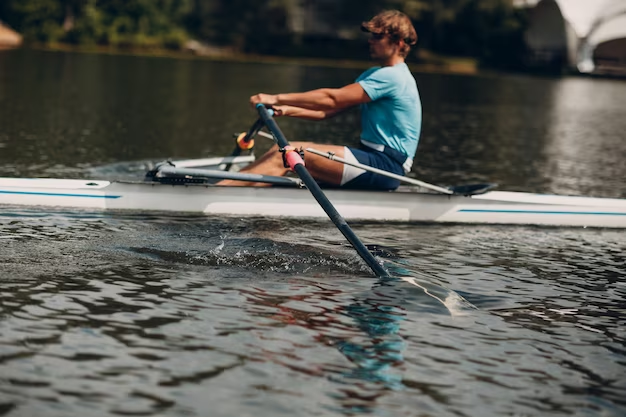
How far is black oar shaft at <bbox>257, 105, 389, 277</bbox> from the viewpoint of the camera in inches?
396

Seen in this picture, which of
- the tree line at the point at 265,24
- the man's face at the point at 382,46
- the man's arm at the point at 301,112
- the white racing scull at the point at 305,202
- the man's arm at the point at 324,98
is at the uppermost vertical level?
the tree line at the point at 265,24

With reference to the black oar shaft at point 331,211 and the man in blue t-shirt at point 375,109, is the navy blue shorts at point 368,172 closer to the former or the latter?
the man in blue t-shirt at point 375,109

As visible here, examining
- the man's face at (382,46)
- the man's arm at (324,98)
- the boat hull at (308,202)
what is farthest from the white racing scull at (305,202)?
the man's face at (382,46)

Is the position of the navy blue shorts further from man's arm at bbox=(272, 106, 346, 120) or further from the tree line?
the tree line

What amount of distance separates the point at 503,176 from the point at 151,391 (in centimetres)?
1245

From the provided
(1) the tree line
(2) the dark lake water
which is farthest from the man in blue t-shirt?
(1) the tree line

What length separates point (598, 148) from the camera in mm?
24016

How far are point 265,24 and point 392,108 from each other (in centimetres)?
6670

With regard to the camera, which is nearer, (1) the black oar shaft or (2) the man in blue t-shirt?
(1) the black oar shaft

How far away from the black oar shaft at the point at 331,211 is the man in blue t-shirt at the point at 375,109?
51 cm

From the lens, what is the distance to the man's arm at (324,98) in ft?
39.2

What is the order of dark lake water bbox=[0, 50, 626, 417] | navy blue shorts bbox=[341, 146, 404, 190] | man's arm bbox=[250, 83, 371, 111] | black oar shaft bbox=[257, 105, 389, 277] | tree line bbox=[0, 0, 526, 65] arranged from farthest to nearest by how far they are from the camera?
tree line bbox=[0, 0, 526, 65] → navy blue shorts bbox=[341, 146, 404, 190] → man's arm bbox=[250, 83, 371, 111] → black oar shaft bbox=[257, 105, 389, 277] → dark lake water bbox=[0, 50, 626, 417]

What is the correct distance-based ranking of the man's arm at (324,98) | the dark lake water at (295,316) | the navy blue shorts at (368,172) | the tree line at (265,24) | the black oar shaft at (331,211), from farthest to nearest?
1. the tree line at (265,24)
2. the navy blue shorts at (368,172)
3. the man's arm at (324,98)
4. the black oar shaft at (331,211)
5. the dark lake water at (295,316)

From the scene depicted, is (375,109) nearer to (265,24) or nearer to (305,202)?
(305,202)
